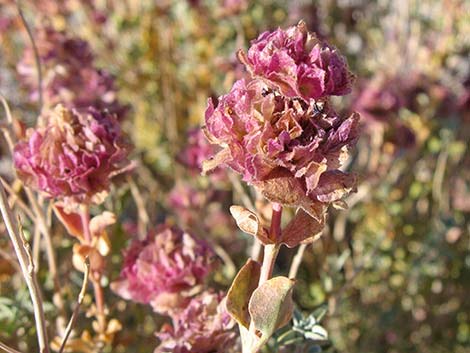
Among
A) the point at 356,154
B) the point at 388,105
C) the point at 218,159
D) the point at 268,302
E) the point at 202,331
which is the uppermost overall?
the point at 218,159

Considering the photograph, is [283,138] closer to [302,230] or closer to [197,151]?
[302,230]

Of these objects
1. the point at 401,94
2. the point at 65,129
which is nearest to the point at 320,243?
the point at 401,94

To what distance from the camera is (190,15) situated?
186 cm

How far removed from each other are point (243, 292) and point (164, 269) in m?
0.18

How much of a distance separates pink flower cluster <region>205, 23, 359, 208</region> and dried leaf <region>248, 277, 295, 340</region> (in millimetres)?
81

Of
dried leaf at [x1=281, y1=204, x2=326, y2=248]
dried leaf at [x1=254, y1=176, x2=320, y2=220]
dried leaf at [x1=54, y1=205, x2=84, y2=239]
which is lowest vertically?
dried leaf at [x1=54, y1=205, x2=84, y2=239]

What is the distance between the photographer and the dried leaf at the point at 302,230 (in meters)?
0.66

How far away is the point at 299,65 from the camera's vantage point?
0.59 metres

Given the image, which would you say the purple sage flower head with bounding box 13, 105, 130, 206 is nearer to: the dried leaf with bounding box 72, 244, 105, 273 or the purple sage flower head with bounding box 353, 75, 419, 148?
the dried leaf with bounding box 72, 244, 105, 273

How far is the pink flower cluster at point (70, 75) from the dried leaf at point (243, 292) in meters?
0.53

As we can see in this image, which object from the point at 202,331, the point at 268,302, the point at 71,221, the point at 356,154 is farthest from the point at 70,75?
the point at 356,154

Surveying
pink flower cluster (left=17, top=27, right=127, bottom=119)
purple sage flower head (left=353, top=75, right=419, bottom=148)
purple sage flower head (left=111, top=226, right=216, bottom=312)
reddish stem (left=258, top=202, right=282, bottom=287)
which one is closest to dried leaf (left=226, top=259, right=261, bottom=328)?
reddish stem (left=258, top=202, right=282, bottom=287)

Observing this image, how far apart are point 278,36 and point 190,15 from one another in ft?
4.22

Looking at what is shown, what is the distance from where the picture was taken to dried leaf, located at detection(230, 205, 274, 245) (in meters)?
0.64
